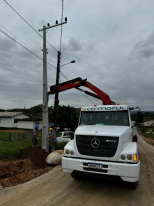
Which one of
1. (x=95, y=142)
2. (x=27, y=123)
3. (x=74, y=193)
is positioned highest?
(x=27, y=123)

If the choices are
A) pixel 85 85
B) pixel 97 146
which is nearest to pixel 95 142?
pixel 97 146

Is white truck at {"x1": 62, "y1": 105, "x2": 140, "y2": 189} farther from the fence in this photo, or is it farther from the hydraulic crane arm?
the fence

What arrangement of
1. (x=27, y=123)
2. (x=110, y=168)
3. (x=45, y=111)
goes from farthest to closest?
1. (x=27, y=123)
2. (x=45, y=111)
3. (x=110, y=168)

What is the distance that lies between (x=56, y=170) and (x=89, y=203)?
10.2 feet

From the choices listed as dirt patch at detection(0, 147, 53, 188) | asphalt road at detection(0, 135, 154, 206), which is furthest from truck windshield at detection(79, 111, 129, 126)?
dirt patch at detection(0, 147, 53, 188)

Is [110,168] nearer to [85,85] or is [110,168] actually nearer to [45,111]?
[85,85]

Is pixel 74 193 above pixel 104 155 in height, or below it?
below

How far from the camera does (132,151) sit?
4.45 m

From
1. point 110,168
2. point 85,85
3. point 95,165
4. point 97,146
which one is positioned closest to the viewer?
point 110,168

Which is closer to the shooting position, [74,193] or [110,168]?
[110,168]

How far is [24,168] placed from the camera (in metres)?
6.98

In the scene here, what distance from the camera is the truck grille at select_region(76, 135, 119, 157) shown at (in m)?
4.56

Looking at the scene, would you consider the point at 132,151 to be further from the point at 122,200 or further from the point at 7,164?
the point at 7,164

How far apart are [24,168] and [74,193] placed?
308cm
